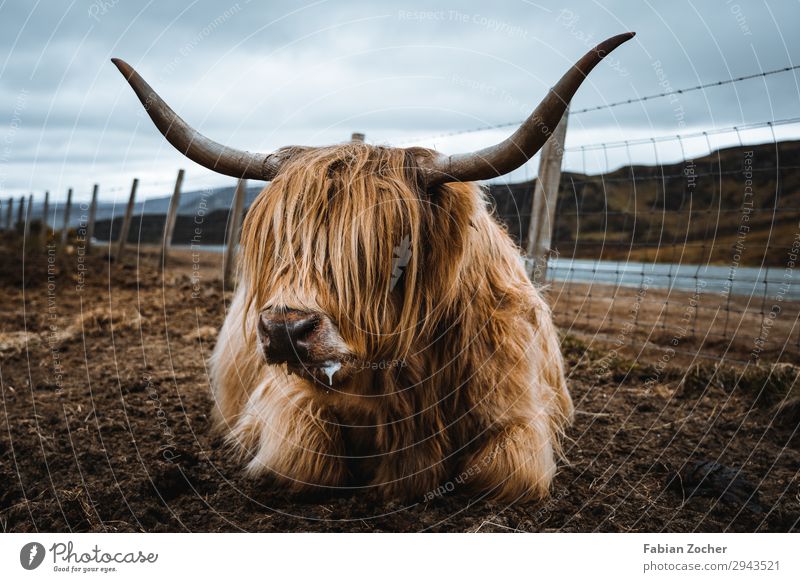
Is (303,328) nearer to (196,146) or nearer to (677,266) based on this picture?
(196,146)

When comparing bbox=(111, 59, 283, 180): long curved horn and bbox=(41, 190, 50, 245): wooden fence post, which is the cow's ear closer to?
bbox=(111, 59, 283, 180): long curved horn

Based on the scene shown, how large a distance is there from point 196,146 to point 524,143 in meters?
1.31

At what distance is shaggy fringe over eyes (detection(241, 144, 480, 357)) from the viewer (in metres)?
2.25

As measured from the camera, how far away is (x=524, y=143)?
211 centimetres

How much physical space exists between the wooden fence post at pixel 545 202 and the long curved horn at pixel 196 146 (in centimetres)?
300

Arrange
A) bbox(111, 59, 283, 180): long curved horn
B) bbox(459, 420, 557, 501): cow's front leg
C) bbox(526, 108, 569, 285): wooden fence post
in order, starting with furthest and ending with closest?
bbox(526, 108, 569, 285): wooden fence post
bbox(459, 420, 557, 501): cow's front leg
bbox(111, 59, 283, 180): long curved horn

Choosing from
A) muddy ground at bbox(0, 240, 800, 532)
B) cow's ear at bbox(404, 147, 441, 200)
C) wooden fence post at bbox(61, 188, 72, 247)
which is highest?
cow's ear at bbox(404, 147, 441, 200)

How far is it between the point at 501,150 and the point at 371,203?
1.69 feet

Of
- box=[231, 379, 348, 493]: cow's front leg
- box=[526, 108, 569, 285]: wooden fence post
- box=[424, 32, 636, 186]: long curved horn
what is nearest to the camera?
box=[424, 32, 636, 186]: long curved horn

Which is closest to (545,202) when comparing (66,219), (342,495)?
(342,495)

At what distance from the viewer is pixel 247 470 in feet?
9.51

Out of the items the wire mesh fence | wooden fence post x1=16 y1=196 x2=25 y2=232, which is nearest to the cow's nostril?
the wire mesh fence

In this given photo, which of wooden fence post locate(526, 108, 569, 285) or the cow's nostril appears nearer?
the cow's nostril
